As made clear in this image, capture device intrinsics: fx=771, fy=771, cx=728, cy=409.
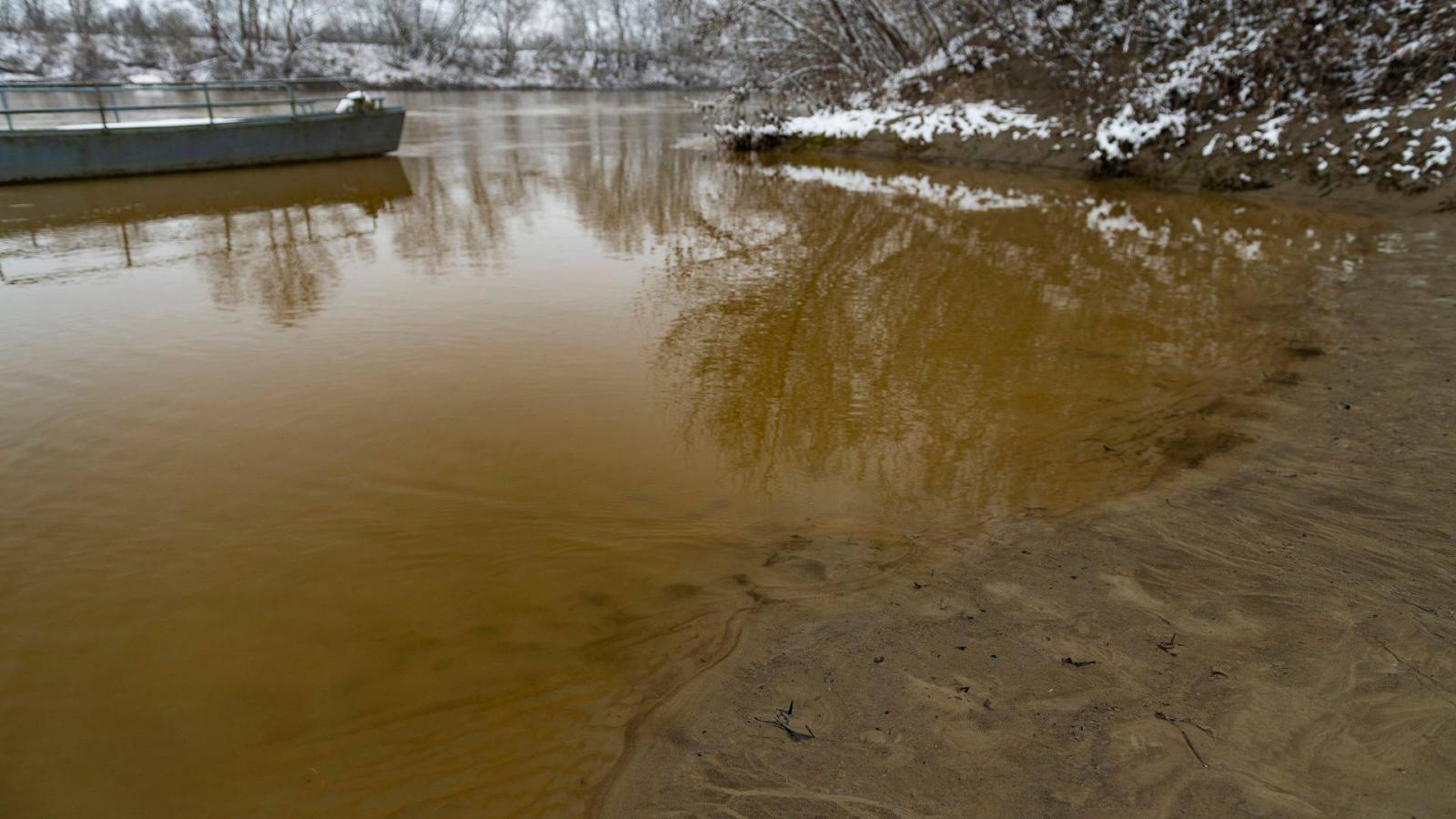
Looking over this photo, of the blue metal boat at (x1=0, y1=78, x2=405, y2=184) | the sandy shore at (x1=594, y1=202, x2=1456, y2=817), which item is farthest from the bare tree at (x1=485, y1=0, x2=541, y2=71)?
the sandy shore at (x1=594, y1=202, x2=1456, y2=817)

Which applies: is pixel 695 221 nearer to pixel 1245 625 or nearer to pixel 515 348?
pixel 515 348

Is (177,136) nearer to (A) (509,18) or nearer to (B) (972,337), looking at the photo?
(B) (972,337)

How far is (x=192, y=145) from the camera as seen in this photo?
1614cm

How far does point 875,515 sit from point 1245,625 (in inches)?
63.9

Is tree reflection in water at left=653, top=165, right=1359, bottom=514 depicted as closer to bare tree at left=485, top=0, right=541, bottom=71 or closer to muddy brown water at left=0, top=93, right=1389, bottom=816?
muddy brown water at left=0, top=93, right=1389, bottom=816

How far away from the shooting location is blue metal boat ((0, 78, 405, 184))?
47.4 ft

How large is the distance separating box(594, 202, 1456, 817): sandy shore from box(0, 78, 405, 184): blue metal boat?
1632cm

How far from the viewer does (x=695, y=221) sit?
11.6 meters

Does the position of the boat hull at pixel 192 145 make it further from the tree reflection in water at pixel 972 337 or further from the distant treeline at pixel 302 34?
the distant treeline at pixel 302 34

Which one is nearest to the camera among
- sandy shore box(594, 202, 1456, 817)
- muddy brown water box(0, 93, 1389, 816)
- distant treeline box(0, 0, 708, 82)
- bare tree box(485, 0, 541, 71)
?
sandy shore box(594, 202, 1456, 817)

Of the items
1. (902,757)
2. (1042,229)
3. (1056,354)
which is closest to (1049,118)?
(1042,229)

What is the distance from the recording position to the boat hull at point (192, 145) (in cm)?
1447

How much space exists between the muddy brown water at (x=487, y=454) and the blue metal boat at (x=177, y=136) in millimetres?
5926

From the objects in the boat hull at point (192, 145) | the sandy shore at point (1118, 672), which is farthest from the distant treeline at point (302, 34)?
the sandy shore at point (1118, 672)
